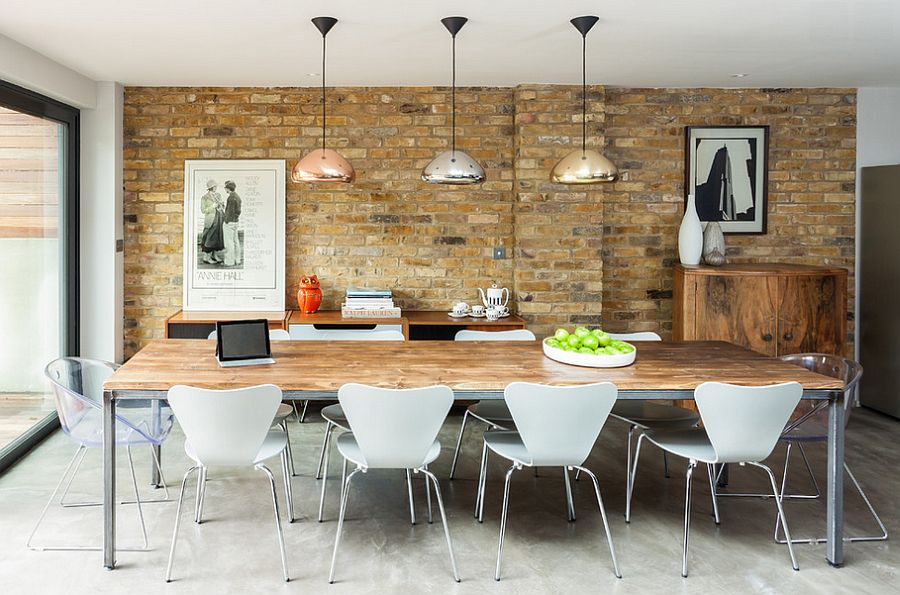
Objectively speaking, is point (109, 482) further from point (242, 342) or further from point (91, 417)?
point (242, 342)

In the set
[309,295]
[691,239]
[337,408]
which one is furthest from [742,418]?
[309,295]

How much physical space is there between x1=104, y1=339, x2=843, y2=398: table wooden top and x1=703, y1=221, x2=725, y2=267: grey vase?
70.9 inches

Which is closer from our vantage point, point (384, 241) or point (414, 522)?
point (414, 522)

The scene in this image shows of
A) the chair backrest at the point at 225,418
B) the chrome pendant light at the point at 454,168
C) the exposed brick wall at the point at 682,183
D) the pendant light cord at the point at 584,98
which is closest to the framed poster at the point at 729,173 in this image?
the exposed brick wall at the point at 682,183

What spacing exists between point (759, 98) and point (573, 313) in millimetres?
2296

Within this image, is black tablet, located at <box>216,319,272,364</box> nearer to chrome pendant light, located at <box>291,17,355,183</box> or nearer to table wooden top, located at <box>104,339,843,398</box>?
table wooden top, located at <box>104,339,843,398</box>

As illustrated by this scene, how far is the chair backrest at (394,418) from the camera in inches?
129

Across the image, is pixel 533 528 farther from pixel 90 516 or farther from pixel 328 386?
pixel 90 516

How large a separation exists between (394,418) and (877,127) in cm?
515

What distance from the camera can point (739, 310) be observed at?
5.89 m

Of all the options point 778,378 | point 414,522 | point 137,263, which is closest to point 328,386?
point 414,522

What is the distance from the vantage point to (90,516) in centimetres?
404

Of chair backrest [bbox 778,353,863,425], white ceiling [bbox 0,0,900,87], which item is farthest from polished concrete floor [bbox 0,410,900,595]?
white ceiling [bbox 0,0,900,87]

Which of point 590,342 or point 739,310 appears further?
point 739,310
